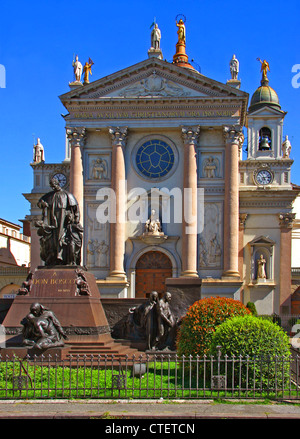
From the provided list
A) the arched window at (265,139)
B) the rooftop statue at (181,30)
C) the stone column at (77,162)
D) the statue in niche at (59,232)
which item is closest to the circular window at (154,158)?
the stone column at (77,162)

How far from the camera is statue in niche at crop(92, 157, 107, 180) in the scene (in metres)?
42.5

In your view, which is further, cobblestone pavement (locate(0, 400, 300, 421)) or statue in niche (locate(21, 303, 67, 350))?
statue in niche (locate(21, 303, 67, 350))

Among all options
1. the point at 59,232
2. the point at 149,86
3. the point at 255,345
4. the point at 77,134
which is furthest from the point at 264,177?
the point at 255,345

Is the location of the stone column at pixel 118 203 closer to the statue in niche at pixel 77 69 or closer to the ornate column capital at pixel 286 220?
the statue in niche at pixel 77 69

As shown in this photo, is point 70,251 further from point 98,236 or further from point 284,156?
point 284,156

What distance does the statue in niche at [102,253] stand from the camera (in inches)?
1641

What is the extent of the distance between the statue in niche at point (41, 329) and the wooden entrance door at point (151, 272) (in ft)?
82.5

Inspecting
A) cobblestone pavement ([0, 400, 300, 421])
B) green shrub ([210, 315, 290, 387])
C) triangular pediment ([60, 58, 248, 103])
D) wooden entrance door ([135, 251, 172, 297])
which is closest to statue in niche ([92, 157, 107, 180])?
triangular pediment ([60, 58, 248, 103])

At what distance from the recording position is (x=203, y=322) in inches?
674

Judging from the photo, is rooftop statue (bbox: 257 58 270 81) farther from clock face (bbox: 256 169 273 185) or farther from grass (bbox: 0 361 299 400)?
grass (bbox: 0 361 299 400)

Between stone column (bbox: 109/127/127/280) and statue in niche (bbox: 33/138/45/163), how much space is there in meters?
9.06

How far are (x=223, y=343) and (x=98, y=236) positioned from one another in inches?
1100

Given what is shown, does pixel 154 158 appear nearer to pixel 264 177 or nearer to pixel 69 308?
pixel 264 177
